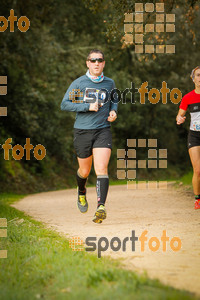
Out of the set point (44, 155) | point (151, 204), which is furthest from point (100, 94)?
point (44, 155)

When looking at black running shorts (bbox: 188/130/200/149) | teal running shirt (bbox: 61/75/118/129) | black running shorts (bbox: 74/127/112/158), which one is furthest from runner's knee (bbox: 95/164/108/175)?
black running shorts (bbox: 188/130/200/149)

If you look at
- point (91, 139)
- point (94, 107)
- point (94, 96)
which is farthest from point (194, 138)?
point (94, 107)

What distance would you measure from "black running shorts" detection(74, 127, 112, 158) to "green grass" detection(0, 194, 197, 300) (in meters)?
1.63

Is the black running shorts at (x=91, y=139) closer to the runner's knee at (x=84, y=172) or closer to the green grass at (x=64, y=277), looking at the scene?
the runner's knee at (x=84, y=172)

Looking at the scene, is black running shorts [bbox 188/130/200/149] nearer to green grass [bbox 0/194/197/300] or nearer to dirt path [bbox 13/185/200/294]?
dirt path [bbox 13/185/200/294]

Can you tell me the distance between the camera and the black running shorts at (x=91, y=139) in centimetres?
869

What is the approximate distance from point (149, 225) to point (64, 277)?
11.7 feet

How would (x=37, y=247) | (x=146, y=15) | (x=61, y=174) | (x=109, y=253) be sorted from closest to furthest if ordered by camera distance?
(x=109, y=253)
(x=37, y=247)
(x=146, y=15)
(x=61, y=174)

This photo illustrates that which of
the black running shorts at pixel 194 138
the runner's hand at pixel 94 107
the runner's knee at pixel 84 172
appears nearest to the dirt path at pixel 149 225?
the runner's knee at pixel 84 172

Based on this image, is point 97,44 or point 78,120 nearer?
point 78,120

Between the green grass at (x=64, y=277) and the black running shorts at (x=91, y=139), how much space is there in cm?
163

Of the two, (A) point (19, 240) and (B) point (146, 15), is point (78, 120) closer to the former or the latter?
(A) point (19, 240)

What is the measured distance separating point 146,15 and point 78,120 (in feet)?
Answer: 17.7

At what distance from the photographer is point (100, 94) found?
28.2 ft
